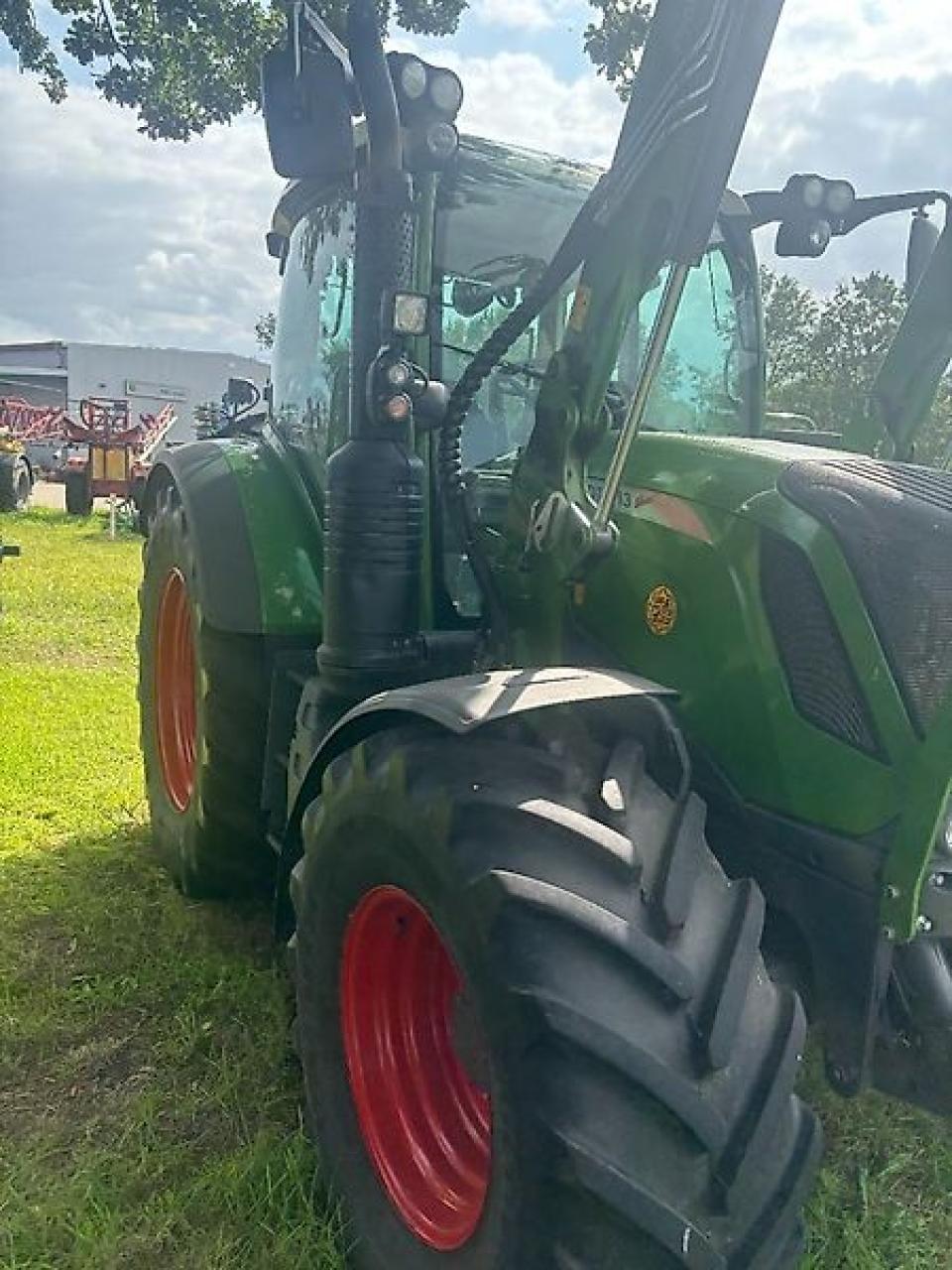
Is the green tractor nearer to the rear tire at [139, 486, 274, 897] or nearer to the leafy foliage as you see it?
the rear tire at [139, 486, 274, 897]

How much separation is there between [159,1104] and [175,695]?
1.67 meters

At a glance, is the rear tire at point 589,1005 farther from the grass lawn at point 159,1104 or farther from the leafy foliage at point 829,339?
the leafy foliage at point 829,339

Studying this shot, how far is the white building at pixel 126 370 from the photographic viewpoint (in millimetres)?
55844

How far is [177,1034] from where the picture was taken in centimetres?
307

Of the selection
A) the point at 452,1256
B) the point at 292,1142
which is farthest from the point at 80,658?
the point at 452,1256

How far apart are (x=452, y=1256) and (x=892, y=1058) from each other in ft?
2.76

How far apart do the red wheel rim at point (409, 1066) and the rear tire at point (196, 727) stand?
1.18 metres

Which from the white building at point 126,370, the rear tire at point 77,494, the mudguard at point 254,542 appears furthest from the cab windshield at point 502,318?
the white building at point 126,370

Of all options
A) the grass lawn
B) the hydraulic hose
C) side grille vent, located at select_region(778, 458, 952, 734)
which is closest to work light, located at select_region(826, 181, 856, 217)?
the hydraulic hose

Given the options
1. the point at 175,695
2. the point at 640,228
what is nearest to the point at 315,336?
the point at 175,695

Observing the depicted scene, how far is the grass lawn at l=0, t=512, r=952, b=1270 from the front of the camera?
7.66ft

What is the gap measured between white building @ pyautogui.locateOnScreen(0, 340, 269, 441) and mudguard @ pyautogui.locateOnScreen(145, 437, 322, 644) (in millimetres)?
51488

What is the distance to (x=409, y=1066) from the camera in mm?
2354

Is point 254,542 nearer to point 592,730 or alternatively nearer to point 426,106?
point 426,106
